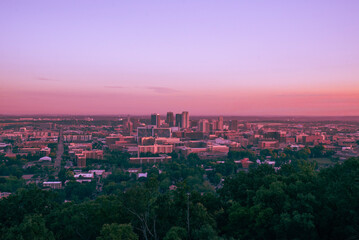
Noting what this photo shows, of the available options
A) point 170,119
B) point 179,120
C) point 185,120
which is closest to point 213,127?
point 185,120

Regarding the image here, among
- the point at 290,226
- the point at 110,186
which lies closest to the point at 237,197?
the point at 290,226

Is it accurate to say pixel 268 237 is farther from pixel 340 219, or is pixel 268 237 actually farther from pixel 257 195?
pixel 340 219

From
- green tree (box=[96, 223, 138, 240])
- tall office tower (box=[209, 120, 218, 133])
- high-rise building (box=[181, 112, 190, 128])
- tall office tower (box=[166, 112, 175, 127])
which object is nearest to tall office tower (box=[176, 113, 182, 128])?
high-rise building (box=[181, 112, 190, 128])

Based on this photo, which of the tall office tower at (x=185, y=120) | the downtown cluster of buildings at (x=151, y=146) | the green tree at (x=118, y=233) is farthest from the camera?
the tall office tower at (x=185, y=120)

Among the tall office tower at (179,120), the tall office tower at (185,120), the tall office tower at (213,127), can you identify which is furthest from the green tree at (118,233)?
the tall office tower at (179,120)

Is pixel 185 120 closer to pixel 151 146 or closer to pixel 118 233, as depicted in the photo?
pixel 151 146

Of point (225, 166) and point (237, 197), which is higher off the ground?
point (237, 197)

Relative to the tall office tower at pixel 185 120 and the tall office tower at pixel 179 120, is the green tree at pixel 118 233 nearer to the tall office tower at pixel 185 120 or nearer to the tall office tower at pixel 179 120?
the tall office tower at pixel 185 120

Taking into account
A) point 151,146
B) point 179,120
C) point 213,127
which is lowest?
point 151,146
